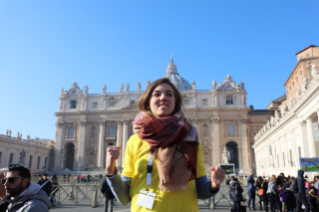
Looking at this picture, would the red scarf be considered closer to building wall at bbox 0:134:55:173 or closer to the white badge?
the white badge

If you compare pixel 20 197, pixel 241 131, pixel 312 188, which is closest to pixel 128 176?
pixel 20 197

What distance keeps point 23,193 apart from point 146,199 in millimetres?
1515

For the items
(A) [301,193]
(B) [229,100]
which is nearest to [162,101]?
(A) [301,193]

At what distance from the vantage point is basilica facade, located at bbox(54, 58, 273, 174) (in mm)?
47188

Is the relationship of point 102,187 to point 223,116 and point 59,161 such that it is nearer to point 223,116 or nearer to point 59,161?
point 223,116

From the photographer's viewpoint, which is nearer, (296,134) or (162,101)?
(162,101)

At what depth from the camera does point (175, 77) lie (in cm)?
7100

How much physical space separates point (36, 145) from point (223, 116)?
35.6 m

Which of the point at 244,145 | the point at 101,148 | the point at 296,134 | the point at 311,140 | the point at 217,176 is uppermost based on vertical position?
the point at 244,145

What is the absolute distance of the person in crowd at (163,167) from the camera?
1783 millimetres

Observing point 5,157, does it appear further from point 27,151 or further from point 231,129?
point 231,129

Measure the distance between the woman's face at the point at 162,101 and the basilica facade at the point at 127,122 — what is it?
44829mm

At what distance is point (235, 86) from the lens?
50031 mm

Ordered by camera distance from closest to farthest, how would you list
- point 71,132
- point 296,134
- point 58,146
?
point 296,134 < point 58,146 < point 71,132
